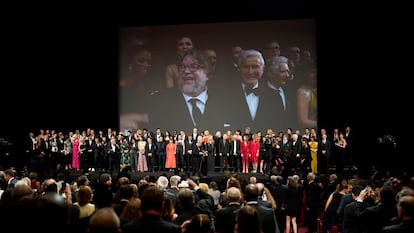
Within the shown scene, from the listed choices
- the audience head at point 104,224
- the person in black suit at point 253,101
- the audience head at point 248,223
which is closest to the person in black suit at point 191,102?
the person in black suit at point 253,101

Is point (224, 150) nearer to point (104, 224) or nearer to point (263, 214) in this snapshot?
point (263, 214)

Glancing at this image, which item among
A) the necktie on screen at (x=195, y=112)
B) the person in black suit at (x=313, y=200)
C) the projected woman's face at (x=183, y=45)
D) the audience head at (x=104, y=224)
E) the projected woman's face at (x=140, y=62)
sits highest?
the projected woman's face at (x=183, y=45)

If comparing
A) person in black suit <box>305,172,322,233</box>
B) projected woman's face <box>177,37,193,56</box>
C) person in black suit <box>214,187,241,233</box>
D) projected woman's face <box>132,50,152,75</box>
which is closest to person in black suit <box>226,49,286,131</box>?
projected woman's face <box>177,37,193,56</box>

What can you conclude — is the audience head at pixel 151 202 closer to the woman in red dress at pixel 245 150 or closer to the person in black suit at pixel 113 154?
the woman in red dress at pixel 245 150

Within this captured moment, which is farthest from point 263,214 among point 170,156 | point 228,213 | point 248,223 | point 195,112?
point 195,112

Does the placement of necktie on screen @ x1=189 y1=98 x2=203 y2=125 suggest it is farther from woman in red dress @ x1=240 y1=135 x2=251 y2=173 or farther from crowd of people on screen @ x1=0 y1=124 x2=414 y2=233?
woman in red dress @ x1=240 y1=135 x2=251 y2=173

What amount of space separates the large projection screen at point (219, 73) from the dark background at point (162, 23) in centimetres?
38

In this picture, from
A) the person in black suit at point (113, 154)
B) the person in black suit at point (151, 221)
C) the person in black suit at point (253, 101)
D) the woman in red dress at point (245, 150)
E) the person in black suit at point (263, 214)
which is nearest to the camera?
the person in black suit at point (151, 221)

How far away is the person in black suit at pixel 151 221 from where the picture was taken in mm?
4008

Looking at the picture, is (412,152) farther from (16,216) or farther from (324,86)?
(16,216)

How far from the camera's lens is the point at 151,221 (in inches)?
160

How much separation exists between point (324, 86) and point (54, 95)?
11442 mm

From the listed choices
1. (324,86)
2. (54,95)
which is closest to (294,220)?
(324,86)

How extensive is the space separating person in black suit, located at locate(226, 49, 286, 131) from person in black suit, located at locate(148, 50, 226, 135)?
597 mm
